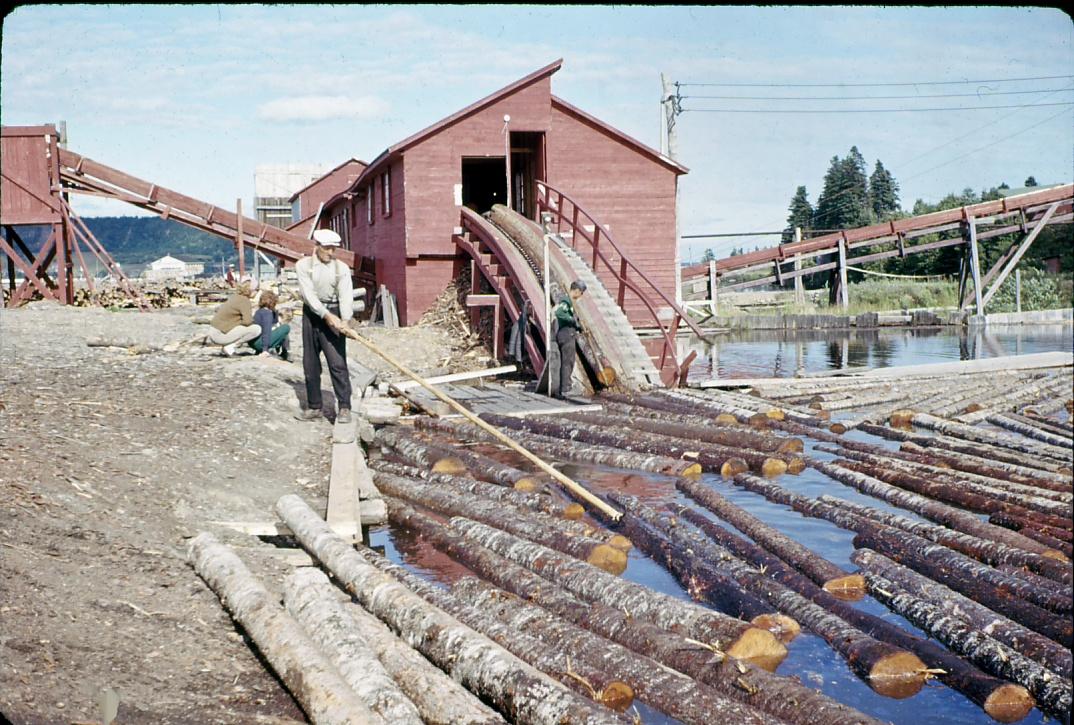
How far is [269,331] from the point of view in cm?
1664

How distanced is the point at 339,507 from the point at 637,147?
20033mm

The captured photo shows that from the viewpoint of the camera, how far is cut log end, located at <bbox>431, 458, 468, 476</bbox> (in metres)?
10.6

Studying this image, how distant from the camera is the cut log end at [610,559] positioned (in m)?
7.18

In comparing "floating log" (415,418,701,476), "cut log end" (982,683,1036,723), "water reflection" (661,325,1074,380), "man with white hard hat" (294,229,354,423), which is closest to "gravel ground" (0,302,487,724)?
"man with white hard hat" (294,229,354,423)

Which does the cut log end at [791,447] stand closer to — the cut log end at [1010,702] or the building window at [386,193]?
the cut log end at [1010,702]

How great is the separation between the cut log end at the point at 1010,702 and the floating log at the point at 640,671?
4.27ft

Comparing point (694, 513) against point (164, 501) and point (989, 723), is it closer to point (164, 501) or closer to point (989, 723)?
point (989, 723)

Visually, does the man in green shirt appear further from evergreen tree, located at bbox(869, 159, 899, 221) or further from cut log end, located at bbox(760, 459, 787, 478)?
evergreen tree, located at bbox(869, 159, 899, 221)

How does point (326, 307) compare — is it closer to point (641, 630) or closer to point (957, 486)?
point (957, 486)

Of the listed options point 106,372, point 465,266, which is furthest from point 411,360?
point 106,372

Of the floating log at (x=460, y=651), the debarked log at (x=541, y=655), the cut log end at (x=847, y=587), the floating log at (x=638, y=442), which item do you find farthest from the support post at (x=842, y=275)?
the debarked log at (x=541, y=655)

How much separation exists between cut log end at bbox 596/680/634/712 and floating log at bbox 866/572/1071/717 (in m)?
2.06

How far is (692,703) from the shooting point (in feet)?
15.7

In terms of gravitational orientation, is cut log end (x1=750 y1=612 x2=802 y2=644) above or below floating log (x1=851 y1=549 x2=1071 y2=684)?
below
